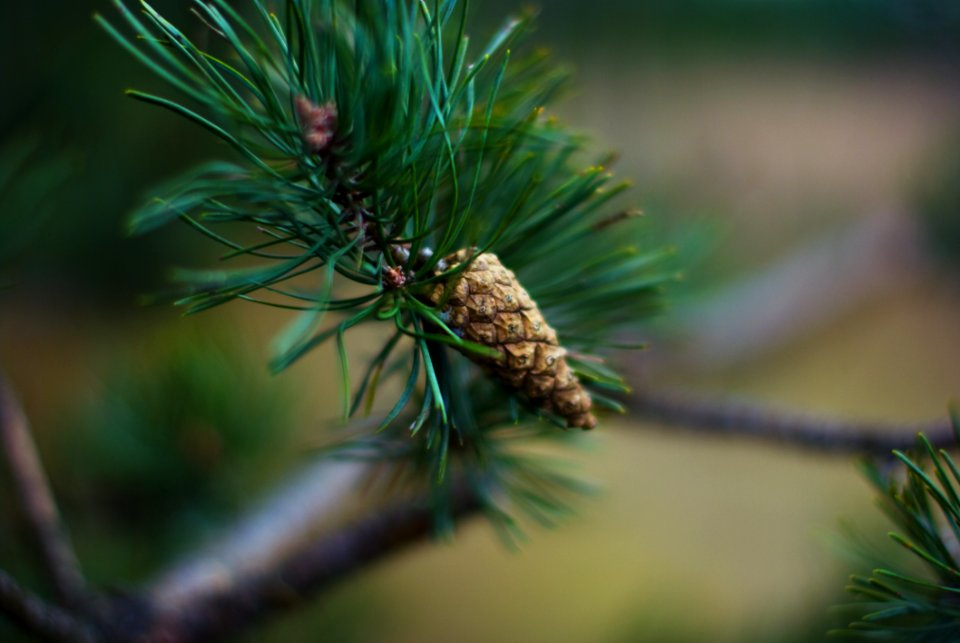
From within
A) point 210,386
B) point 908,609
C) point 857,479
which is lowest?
point 857,479

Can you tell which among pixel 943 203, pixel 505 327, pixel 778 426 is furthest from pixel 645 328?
pixel 943 203

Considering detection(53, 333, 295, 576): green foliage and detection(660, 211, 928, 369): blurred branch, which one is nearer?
detection(53, 333, 295, 576): green foliage

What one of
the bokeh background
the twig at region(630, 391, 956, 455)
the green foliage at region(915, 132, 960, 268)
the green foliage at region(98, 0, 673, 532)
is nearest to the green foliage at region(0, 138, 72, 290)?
the bokeh background

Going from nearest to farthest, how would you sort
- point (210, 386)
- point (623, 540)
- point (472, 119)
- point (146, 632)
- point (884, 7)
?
point (472, 119) → point (146, 632) → point (210, 386) → point (884, 7) → point (623, 540)

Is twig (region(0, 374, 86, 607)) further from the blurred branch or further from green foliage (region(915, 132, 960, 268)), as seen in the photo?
green foliage (region(915, 132, 960, 268))

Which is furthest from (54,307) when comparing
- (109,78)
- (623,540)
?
(623,540)

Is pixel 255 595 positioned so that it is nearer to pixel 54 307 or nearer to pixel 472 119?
pixel 472 119

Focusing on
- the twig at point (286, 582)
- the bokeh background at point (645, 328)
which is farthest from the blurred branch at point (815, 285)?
the twig at point (286, 582)
